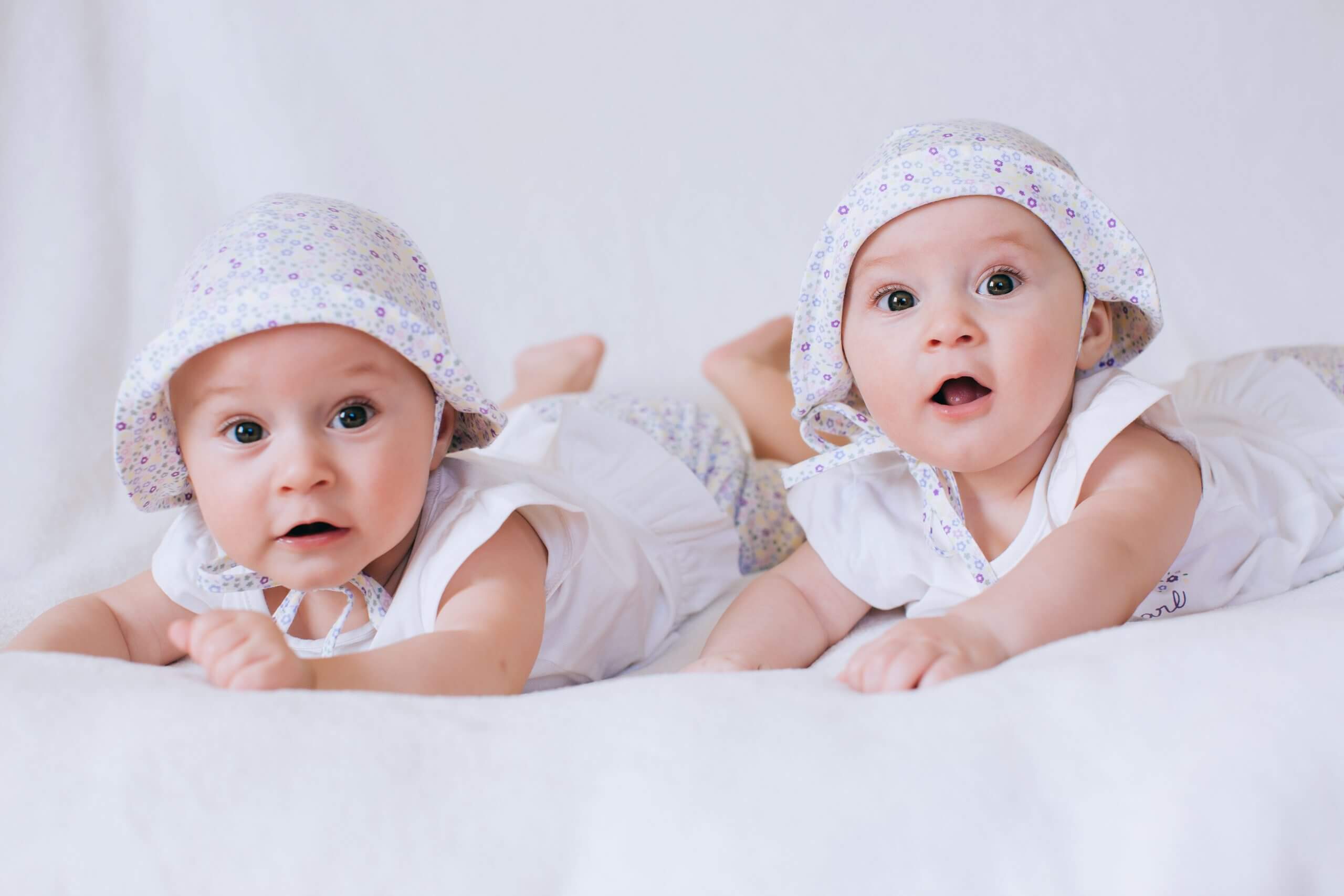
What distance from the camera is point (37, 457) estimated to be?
1.81m

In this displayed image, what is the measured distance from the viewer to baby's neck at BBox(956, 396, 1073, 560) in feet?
4.12

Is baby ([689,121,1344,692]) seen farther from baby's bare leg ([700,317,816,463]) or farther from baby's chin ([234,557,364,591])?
baby's bare leg ([700,317,816,463])

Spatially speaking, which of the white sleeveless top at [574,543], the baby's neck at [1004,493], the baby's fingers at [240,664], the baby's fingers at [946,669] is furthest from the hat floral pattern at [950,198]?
the baby's fingers at [240,664]

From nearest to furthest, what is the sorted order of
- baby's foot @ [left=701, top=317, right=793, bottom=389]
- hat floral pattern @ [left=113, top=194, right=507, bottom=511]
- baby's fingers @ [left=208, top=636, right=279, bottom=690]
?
baby's fingers @ [left=208, top=636, right=279, bottom=690], hat floral pattern @ [left=113, top=194, right=507, bottom=511], baby's foot @ [left=701, top=317, right=793, bottom=389]

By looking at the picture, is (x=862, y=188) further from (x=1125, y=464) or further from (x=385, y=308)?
(x=385, y=308)

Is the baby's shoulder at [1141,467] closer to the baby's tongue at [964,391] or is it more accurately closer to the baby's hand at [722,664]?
the baby's tongue at [964,391]

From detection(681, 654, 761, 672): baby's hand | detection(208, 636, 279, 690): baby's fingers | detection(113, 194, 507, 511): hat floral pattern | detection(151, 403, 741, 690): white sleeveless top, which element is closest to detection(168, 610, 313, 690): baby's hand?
detection(208, 636, 279, 690): baby's fingers

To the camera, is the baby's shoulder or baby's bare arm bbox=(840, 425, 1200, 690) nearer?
baby's bare arm bbox=(840, 425, 1200, 690)

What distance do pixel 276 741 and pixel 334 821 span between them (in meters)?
0.07

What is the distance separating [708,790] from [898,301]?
67cm

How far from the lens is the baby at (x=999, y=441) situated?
1.14 metres

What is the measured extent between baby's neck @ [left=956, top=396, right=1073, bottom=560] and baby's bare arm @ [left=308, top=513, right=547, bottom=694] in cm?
47

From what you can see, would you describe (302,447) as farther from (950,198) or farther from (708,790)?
(950,198)

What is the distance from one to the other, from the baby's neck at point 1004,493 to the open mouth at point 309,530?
67cm
